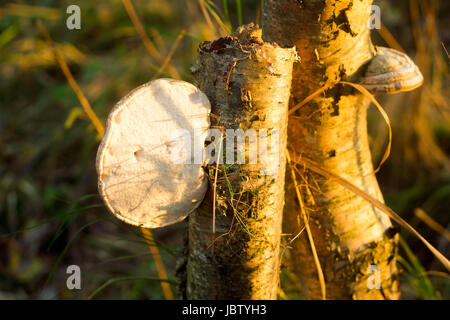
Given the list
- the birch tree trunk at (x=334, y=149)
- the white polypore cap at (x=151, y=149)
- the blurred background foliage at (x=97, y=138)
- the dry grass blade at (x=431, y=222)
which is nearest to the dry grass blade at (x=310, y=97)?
the birch tree trunk at (x=334, y=149)

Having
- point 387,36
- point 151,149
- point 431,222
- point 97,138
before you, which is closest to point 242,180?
point 151,149

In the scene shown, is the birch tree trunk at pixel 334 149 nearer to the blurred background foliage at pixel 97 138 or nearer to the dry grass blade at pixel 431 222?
the blurred background foliage at pixel 97 138

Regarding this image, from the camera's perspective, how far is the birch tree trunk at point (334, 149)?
0.67m

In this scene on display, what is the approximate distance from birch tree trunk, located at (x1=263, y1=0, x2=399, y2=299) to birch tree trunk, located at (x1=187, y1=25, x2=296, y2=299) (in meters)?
0.10

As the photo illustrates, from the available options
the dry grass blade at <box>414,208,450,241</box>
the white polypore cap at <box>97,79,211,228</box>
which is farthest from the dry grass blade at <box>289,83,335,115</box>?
the dry grass blade at <box>414,208,450,241</box>

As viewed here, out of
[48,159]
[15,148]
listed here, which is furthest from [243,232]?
[15,148]

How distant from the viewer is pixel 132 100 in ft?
1.87

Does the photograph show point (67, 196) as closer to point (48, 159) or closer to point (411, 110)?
point (48, 159)

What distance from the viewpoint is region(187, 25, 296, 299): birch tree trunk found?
0.58 metres

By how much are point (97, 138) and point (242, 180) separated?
2.67 feet

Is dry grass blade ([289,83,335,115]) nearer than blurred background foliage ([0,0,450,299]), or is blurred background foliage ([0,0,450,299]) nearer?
dry grass blade ([289,83,335,115])

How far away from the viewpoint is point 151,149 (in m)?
0.58

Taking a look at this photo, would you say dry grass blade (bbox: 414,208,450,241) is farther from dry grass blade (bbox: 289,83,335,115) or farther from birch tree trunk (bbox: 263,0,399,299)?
dry grass blade (bbox: 289,83,335,115)

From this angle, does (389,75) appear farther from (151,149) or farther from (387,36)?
(387,36)
